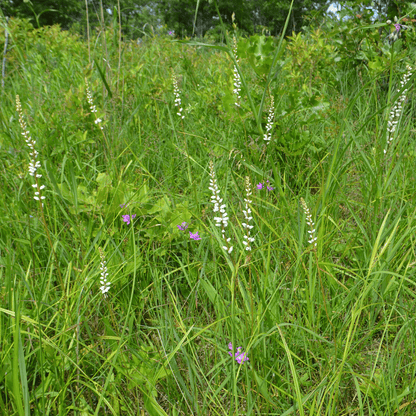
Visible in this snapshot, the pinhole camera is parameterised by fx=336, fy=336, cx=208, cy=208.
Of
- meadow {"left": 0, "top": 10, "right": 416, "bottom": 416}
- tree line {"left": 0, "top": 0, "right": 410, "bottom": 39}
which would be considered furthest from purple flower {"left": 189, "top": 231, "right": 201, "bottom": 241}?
tree line {"left": 0, "top": 0, "right": 410, "bottom": 39}

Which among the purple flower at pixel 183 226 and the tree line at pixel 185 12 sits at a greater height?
the tree line at pixel 185 12

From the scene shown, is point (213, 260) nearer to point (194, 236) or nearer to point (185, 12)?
point (194, 236)

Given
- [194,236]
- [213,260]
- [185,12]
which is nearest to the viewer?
[213,260]

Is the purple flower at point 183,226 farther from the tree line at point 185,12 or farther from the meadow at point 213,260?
the tree line at point 185,12

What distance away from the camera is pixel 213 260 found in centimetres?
160

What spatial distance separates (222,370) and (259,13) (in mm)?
42916

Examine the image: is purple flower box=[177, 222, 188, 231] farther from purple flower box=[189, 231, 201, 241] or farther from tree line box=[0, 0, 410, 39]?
tree line box=[0, 0, 410, 39]

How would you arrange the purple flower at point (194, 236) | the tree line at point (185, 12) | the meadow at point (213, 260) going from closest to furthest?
the meadow at point (213, 260), the purple flower at point (194, 236), the tree line at point (185, 12)

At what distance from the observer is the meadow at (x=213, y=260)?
116 cm

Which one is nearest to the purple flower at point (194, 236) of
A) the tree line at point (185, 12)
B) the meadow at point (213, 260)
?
the meadow at point (213, 260)

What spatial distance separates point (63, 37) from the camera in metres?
5.45

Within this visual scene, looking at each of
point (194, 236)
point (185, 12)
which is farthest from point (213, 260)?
point (185, 12)

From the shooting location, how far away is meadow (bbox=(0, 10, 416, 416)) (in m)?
1.16

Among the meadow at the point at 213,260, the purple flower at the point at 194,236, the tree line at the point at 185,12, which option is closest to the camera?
the meadow at the point at 213,260
